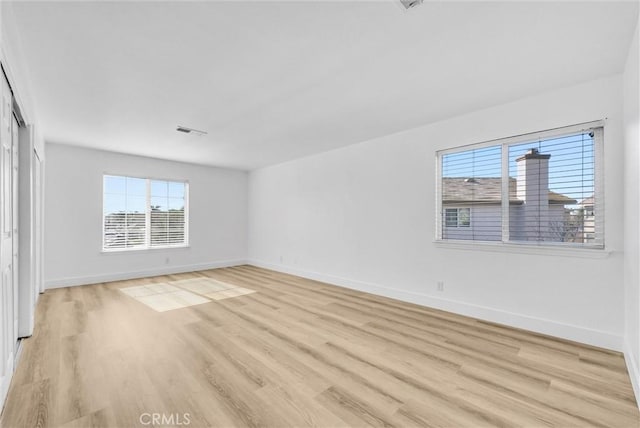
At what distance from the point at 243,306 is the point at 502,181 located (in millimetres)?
3680

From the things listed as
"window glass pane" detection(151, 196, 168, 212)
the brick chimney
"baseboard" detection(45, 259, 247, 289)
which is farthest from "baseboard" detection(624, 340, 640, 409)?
"window glass pane" detection(151, 196, 168, 212)

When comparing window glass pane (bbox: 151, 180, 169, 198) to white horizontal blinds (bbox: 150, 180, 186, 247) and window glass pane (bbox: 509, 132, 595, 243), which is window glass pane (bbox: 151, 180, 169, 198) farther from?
window glass pane (bbox: 509, 132, 595, 243)

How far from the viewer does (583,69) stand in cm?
262

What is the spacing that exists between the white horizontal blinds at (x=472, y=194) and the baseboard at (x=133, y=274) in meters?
5.30

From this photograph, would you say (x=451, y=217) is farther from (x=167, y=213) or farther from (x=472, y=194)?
(x=167, y=213)

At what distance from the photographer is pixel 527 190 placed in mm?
3301

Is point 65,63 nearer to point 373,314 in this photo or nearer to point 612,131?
point 373,314

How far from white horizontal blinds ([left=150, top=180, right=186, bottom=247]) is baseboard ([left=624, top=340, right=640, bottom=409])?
713 centimetres

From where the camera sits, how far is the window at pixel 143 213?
5.74m

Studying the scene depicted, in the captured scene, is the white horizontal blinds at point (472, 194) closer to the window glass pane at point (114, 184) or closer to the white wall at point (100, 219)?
the white wall at point (100, 219)

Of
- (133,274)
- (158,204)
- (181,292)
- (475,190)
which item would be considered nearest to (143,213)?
(158,204)

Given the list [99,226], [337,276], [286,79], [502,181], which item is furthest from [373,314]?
[99,226]

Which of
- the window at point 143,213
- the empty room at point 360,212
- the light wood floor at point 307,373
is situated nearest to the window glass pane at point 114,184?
the window at point 143,213

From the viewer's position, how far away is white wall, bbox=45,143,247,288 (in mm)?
5102
